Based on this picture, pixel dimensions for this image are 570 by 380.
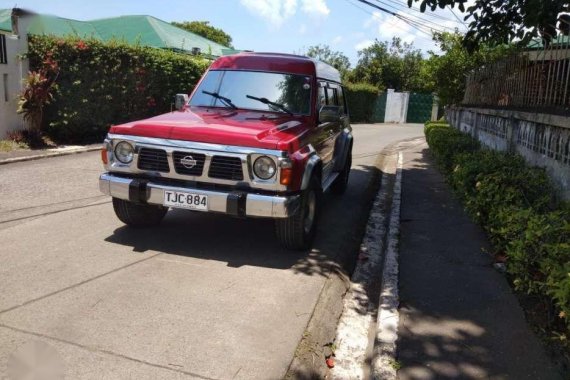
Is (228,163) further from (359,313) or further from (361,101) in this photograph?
(361,101)

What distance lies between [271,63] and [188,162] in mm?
2231

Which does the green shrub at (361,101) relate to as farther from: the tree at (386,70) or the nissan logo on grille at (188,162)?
the nissan logo on grille at (188,162)

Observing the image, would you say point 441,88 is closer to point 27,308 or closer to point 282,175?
point 282,175

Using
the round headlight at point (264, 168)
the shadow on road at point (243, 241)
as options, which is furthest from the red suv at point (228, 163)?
the shadow on road at point (243, 241)

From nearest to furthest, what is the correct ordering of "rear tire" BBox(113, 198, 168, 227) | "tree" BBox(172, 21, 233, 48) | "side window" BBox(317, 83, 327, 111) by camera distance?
"rear tire" BBox(113, 198, 168, 227) → "side window" BBox(317, 83, 327, 111) → "tree" BBox(172, 21, 233, 48)

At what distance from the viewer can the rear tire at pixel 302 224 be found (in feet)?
17.0

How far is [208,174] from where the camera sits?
15.9 feet

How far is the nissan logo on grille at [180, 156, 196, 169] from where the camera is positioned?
4840mm

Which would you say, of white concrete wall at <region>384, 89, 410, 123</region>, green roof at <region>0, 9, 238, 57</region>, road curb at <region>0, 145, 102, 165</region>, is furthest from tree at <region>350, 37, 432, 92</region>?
road curb at <region>0, 145, 102, 165</region>

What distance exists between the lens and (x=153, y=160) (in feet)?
16.4

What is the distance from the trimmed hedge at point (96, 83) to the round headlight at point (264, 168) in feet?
29.9

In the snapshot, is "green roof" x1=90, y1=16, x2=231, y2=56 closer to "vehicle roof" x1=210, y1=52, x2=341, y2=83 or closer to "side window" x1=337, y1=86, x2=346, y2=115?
"side window" x1=337, y1=86, x2=346, y2=115

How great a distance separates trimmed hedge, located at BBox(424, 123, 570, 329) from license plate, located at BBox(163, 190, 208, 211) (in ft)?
9.12

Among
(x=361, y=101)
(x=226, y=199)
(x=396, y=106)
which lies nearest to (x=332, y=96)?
(x=226, y=199)
